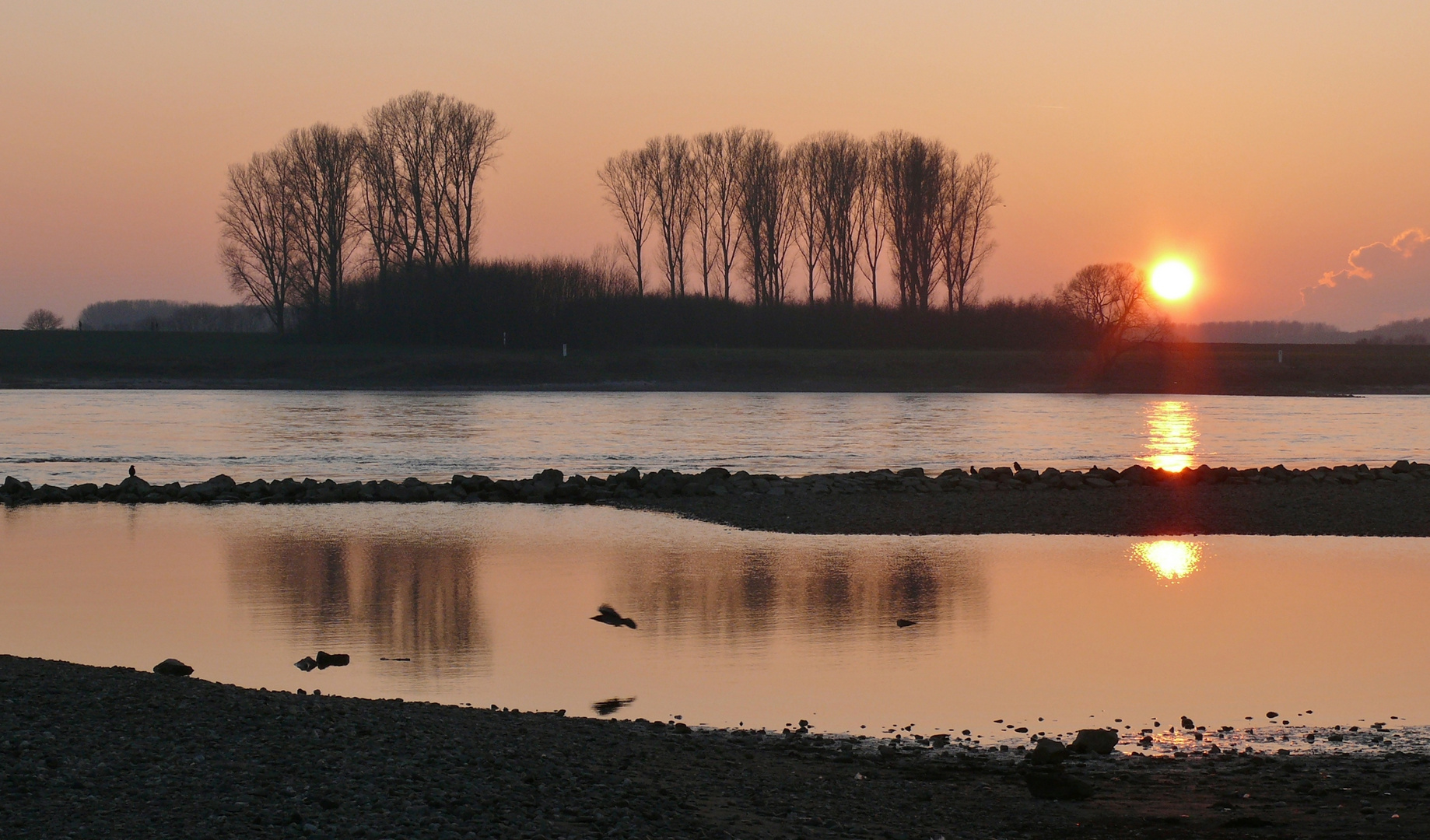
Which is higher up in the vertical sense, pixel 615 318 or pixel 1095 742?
pixel 615 318

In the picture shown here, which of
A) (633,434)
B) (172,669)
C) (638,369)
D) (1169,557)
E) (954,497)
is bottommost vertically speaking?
(1169,557)

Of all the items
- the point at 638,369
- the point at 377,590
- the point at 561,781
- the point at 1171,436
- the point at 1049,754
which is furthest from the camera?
the point at 638,369

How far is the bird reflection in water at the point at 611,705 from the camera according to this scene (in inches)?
340

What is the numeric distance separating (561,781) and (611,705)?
2.25m

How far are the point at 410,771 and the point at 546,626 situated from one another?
16.3 feet

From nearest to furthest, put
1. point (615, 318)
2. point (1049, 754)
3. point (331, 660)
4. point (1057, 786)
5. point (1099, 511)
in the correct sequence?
point (1057, 786)
point (1049, 754)
point (331, 660)
point (1099, 511)
point (615, 318)

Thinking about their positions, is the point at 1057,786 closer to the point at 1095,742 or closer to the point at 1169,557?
the point at 1095,742

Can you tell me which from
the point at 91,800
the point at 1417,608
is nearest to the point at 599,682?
the point at 91,800

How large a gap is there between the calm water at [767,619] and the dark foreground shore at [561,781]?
105 cm

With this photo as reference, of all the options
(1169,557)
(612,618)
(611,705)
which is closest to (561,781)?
(611,705)

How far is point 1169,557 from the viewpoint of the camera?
16.0 m

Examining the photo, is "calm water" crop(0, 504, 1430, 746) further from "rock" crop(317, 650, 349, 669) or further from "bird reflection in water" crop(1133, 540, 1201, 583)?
"rock" crop(317, 650, 349, 669)

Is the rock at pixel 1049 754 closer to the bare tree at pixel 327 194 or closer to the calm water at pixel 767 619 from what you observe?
the calm water at pixel 767 619

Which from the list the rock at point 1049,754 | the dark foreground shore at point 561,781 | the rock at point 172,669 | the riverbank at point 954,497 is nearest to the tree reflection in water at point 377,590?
the rock at point 172,669
